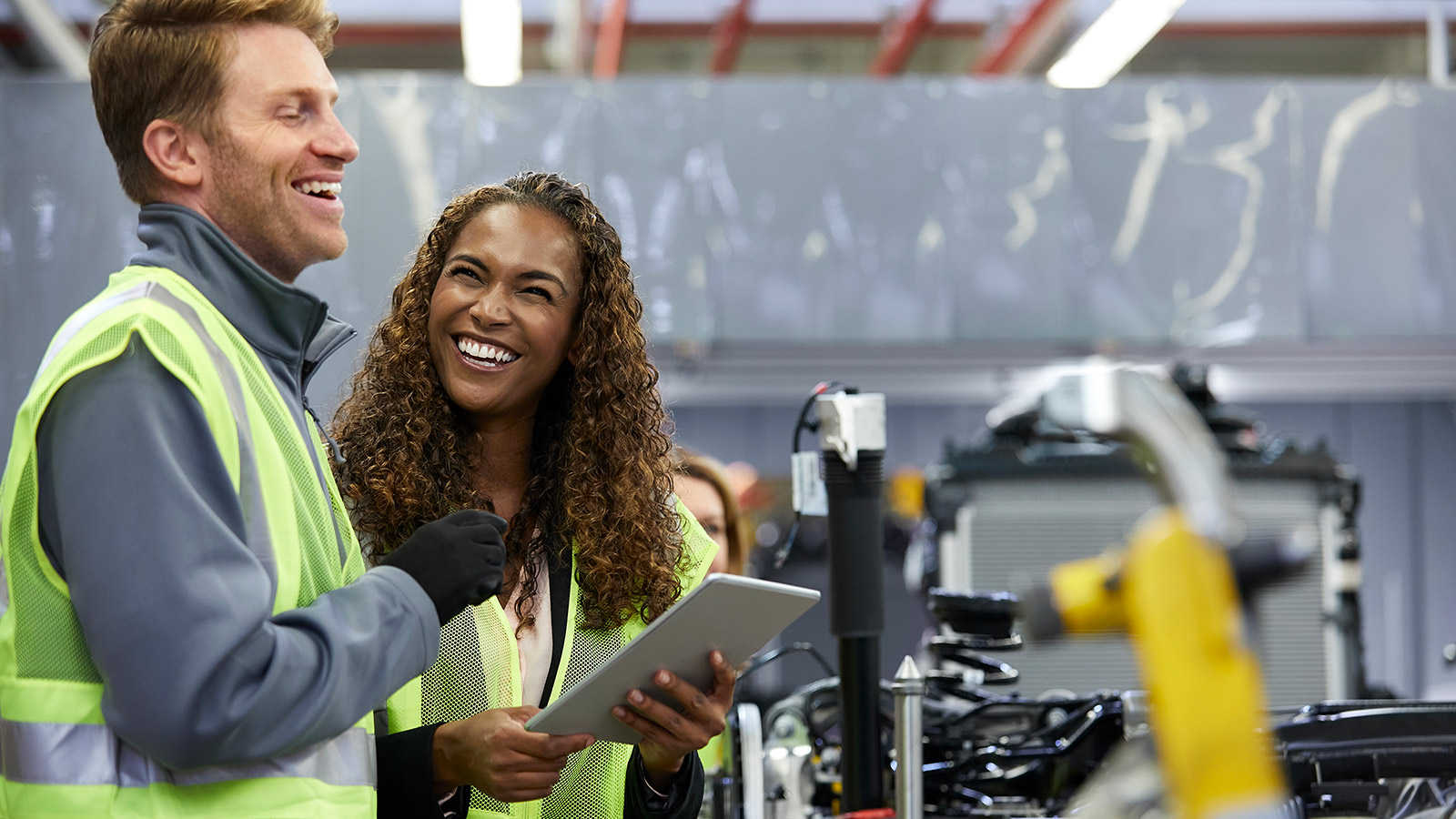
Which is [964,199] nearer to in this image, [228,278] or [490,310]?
[490,310]

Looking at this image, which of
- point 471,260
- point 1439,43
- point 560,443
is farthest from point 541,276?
point 1439,43

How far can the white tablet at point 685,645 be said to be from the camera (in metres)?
1.40

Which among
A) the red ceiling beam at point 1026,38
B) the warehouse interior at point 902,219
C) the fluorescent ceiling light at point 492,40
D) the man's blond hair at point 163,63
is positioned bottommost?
the man's blond hair at point 163,63

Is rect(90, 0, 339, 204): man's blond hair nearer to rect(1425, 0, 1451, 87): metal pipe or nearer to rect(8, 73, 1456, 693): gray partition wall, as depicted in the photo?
rect(8, 73, 1456, 693): gray partition wall

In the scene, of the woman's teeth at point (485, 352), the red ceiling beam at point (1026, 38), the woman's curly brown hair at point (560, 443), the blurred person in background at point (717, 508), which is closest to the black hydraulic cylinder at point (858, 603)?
the woman's curly brown hair at point (560, 443)

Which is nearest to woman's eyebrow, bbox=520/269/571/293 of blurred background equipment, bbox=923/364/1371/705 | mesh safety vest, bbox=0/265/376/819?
mesh safety vest, bbox=0/265/376/819

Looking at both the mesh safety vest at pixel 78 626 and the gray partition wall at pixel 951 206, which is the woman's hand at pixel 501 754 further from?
the gray partition wall at pixel 951 206

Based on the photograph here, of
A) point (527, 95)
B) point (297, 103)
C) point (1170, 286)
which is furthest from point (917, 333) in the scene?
point (297, 103)

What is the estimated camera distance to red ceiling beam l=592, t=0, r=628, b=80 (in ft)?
21.4

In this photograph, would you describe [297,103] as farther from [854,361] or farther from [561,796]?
→ [854,361]

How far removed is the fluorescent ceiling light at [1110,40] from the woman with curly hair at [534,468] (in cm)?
425

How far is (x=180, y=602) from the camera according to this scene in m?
1.03

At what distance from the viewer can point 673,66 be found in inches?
316

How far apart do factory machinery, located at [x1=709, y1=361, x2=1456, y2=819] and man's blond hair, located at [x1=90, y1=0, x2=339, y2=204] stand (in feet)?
2.71
